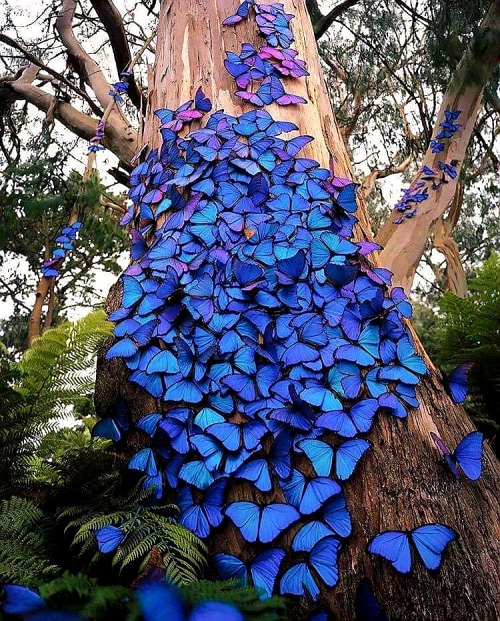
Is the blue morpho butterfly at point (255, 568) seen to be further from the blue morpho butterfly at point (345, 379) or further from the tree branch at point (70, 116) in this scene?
the tree branch at point (70, 116)

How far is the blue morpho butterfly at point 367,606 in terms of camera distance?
101 centimetres

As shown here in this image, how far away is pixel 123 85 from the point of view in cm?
345

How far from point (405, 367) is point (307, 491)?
1.27 ft

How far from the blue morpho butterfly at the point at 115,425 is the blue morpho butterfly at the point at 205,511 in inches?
9.9

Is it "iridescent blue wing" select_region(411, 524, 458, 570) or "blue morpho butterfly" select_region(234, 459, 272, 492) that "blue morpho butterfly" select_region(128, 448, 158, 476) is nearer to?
"blue morpho butterfly" select_region(234, 459, 272, 492)

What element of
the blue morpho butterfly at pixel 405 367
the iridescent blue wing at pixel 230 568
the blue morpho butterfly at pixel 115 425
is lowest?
the iridescent blue wing at pixel 230 568

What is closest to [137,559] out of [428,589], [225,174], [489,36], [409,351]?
[428,589]

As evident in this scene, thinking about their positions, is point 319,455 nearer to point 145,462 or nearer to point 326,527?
point 326,527

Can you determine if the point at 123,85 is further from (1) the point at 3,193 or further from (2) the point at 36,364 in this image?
(2) the point at 36,364

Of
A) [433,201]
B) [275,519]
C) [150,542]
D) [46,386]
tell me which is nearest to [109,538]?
[150,542]

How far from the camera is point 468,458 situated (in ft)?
3.95

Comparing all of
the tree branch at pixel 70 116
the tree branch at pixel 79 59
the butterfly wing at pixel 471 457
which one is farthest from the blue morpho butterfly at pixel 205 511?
the tree branch at pixel 79 59

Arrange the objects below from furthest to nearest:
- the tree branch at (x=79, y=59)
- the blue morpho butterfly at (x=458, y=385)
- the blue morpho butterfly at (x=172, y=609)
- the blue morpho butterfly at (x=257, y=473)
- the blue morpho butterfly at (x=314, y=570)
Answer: the tree branch at (x=79, y=59) < the blue morpho butterfly at (x=458, y=385) < the blue morpho butterfly at (x=257, y=473) < the blue morpho butterfly at (x=314, y=570) < the blue morpho butterfly at (x=172, y=609)

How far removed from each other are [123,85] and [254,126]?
213cm
